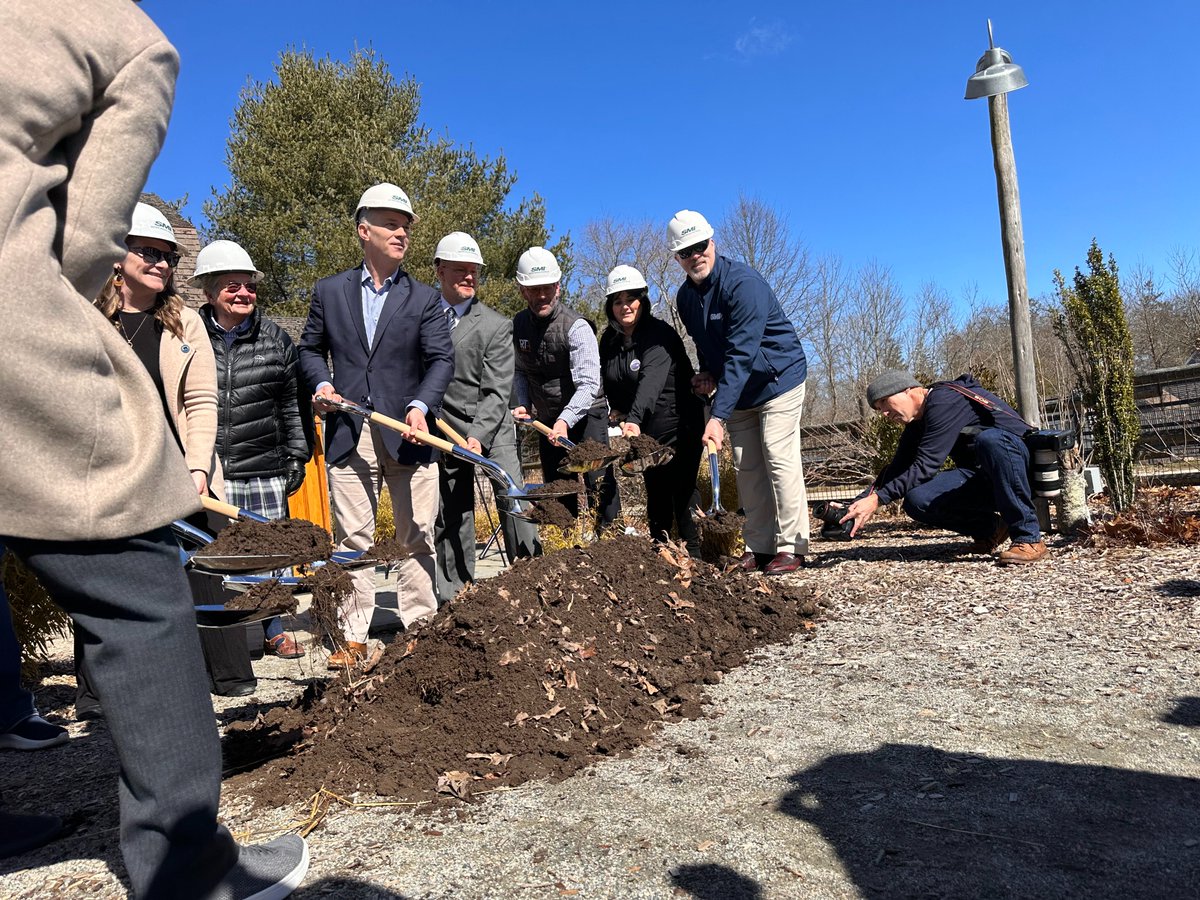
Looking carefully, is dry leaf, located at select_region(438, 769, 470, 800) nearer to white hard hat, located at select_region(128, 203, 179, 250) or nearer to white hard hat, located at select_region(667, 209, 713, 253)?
white hard hat, located at select_region(128, 203, 179, 250)

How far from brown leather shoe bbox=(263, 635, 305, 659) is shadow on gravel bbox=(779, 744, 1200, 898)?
10.7 ft

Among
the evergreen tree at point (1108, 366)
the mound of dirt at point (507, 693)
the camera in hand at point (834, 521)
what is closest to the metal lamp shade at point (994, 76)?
the evergreen tree at point (1108, 366)

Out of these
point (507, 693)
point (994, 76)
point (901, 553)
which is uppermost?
point (994, 76)

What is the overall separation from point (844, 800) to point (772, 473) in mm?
3447

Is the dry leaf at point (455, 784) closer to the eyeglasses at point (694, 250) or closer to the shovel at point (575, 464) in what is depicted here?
the shovel at point (575, 464)

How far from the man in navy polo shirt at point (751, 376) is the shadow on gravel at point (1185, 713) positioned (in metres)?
2.77

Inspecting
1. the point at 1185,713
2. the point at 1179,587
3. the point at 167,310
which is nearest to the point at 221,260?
the point at 167,310

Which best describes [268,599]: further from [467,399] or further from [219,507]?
[467,399]

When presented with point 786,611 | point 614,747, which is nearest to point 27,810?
point 614,747

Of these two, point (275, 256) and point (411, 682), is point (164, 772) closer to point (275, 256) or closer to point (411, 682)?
point (411, 682)

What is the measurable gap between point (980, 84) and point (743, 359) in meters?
4.12

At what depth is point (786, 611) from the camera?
14.6 ft

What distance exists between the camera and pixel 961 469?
19.3 ft

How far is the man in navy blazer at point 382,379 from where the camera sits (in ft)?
A: 14.5
